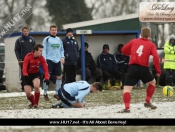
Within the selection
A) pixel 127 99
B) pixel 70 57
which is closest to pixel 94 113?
pixel 127 99

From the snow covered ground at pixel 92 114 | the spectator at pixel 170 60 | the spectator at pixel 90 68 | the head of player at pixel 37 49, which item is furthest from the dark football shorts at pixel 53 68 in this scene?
the spectator at pixel 90 68

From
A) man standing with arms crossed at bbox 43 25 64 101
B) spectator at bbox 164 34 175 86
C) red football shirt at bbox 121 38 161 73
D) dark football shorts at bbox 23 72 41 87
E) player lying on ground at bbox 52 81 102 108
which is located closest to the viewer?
red football shirt at bbox 121 38 161 73

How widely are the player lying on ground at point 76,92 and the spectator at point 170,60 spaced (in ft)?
29.4

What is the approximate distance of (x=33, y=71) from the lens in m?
14.1

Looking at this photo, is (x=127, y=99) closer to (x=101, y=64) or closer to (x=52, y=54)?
(x=52, y=54)

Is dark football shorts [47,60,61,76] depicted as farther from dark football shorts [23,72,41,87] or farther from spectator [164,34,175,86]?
spectator [164,34,175,86]

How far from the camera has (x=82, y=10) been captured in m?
56.5

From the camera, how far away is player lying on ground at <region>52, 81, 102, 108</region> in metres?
12.7

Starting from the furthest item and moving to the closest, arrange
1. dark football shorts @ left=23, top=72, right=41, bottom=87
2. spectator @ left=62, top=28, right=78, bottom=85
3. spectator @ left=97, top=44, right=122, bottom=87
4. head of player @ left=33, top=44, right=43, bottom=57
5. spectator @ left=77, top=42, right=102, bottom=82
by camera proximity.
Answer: spectator @ left=97, top=44, right=122, bottom=87 < spectator @ left=77, top=42, right=102, bottom=82 < spectator @ left=62, top=28, right=78, bottom=85 < dark football shorts @ left=23, top=72, right=41, bottom=87 < head of player @ left=33, top=44, right=43, bottom=57

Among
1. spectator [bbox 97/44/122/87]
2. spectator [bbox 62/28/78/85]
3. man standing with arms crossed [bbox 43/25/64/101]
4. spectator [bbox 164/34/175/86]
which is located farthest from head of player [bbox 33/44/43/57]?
spectator [bbox 97/44/122/87]

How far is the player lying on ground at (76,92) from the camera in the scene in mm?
12695

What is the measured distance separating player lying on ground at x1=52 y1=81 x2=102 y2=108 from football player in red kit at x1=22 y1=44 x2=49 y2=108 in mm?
983

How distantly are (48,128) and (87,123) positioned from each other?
0.65 metres

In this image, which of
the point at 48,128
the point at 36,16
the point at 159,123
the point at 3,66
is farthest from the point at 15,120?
the point at 36,16
